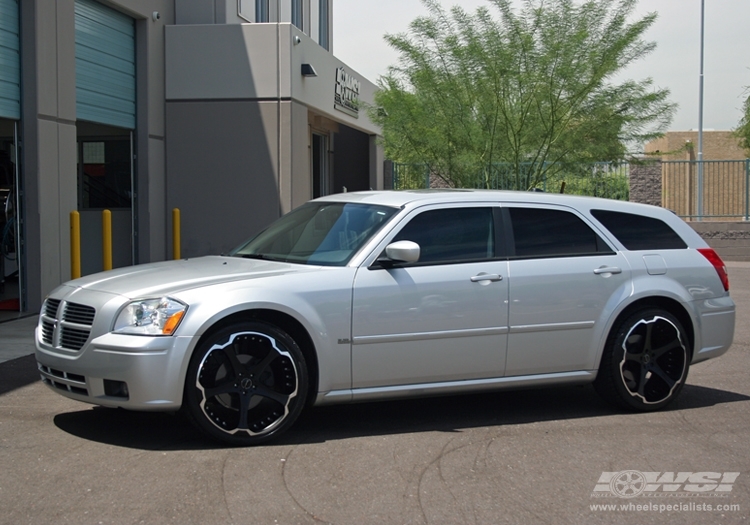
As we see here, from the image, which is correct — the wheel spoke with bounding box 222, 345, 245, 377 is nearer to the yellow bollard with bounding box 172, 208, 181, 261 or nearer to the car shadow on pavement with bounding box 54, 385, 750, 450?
the car shadow on pavement with bounding box 54, 385, 750, 450

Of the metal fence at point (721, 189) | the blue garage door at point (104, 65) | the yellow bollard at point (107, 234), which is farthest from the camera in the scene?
the metal fence at point (721, 189)

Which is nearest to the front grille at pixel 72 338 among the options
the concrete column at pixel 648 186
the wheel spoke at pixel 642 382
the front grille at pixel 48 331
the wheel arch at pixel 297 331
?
the front grille at pixel 48 331

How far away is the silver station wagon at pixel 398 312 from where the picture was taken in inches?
217

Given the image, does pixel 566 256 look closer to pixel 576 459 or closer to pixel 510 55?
pixel 576 459

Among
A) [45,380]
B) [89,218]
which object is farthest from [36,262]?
[45,380]

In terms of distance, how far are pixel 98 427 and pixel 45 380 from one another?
458mm

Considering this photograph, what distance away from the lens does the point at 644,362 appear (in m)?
6.78

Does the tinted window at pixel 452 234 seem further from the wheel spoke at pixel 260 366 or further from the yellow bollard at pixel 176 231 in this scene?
the yellow bollard at pixel 176 231

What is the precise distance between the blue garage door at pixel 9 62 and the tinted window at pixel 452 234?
23.3 feet

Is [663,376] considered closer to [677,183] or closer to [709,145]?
[677,183]

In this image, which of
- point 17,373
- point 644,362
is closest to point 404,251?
point 644,362

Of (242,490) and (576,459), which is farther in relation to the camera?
(576,459)

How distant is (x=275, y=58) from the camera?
17.0 m

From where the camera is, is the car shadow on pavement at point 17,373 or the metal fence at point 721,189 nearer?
→ the car shadow on pavement at point 17,373
